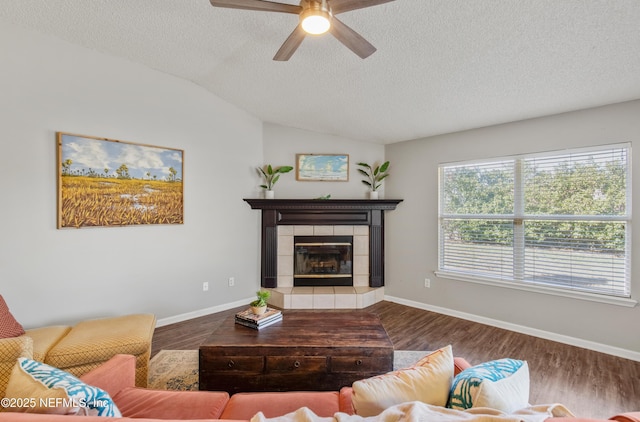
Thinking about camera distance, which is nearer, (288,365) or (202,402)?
(202,402)

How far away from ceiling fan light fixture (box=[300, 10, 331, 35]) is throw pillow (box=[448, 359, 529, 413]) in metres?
1.82

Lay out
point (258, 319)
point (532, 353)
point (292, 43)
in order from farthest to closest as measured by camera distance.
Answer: point (532, 353)
point (258, 319)
point (292, 43)

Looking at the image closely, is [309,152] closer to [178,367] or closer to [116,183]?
[116,183]

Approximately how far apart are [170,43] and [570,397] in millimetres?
4454

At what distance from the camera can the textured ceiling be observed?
182cm

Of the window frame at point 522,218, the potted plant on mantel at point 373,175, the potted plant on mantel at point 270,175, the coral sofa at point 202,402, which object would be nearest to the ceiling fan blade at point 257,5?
the coral sofa at point 202,402

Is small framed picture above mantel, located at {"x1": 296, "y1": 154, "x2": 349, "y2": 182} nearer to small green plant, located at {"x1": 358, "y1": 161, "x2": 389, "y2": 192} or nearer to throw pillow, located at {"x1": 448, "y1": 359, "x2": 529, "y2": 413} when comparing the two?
small green plant, located at {"x1": 358, "y1": 161, "x2": 389, "y2": 192}

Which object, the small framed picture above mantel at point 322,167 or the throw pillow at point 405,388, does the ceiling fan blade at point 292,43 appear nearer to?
the throw pillow at point 405,388

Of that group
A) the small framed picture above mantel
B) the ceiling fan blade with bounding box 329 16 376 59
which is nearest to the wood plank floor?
the small framed picture above mantel

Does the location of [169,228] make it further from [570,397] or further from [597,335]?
Result: [597,335]

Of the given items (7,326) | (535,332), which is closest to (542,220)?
(535,332)

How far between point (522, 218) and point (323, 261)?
2.61 m

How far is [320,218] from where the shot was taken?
4.16m

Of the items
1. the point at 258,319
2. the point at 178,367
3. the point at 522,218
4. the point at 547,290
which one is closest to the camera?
the point at 258,319
